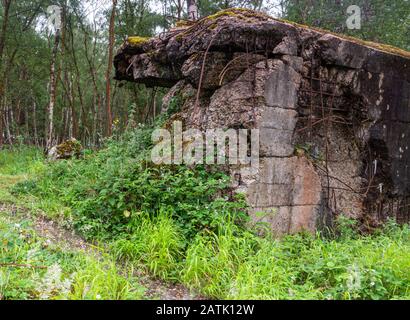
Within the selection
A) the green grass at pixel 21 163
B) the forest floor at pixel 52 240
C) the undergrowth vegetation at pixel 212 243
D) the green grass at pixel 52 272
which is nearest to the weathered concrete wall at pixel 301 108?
the undergrowth vegetation at pixel 212 243

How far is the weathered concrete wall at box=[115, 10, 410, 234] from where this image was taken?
5.76 meters

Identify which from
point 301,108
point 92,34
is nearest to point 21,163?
point 301,108

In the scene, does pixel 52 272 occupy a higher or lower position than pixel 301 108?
lower

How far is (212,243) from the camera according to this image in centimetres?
475

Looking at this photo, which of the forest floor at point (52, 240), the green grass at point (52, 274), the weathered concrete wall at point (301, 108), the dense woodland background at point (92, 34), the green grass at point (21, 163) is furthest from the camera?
the dense woodland background at point (92, 34)

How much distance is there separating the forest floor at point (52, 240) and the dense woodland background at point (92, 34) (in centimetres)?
272

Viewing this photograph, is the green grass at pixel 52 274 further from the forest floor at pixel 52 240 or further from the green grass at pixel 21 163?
the green grass at pixel 21 163

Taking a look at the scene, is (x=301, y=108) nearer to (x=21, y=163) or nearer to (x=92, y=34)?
(x=21, y=163)

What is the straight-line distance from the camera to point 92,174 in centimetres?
708

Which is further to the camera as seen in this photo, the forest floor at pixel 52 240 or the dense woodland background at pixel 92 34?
the dense woodland background at pixel 92 34

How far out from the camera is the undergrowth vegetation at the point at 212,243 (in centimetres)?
395

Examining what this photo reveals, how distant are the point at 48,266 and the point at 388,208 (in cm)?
591

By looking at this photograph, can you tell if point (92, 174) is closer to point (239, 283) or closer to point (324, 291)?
point (239, 283)

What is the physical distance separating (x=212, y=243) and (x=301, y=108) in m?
2.92
